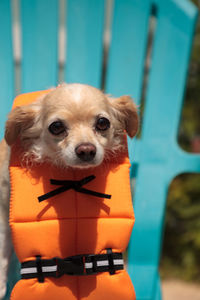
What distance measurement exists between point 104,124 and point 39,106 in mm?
278

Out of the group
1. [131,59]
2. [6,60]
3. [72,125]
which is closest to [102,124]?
[72,125]

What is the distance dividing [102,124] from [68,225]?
0.39 meters

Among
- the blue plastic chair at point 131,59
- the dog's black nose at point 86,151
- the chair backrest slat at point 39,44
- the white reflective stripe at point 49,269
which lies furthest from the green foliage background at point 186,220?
the dog's black nose at point 86,151

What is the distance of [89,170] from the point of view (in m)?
1.24

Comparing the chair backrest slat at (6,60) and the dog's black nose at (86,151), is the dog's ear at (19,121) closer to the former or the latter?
the dog's black nose at (86,151)

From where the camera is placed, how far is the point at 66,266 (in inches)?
44.1

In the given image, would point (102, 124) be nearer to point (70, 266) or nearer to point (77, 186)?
point (77, 186)

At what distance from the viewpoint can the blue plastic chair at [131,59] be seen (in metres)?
1.85

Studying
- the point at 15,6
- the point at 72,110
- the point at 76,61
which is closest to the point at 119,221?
the point at 72,110

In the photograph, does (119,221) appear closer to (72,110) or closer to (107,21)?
(72,110)

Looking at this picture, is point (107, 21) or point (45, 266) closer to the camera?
point (45, 266)

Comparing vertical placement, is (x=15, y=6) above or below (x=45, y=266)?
above

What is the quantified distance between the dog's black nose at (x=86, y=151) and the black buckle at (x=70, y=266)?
360 millimetres

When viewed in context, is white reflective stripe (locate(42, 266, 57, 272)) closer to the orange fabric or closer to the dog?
the orange fabric
